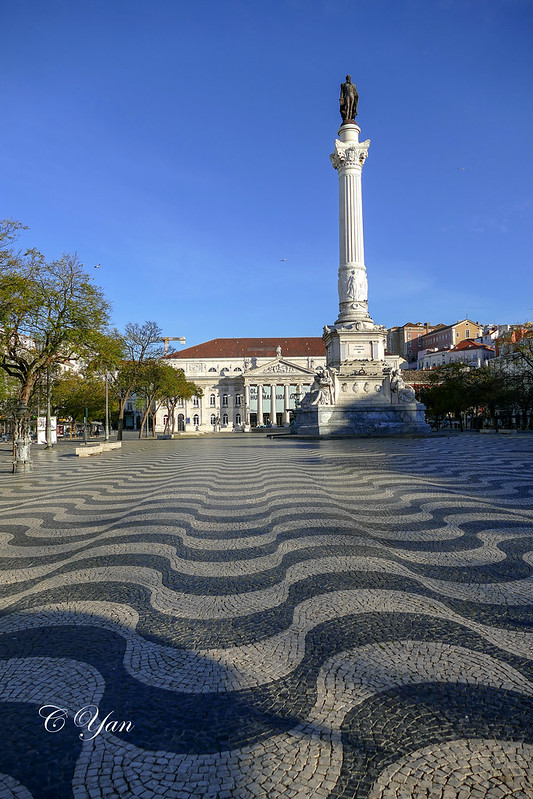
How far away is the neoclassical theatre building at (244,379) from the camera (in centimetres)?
9281

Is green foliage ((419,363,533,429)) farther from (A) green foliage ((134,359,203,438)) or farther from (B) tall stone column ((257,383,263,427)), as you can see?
(B) tall stone column ((257,383,263,427))

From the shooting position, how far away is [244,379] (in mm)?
93125

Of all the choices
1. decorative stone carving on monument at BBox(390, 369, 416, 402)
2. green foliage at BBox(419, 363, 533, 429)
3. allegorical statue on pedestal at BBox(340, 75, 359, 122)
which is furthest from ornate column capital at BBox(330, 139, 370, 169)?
green foliage at BBox(419, 363, 533, 429)

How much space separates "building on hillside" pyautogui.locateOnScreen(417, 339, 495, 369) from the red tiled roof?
70.4 ft

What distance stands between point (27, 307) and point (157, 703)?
17.5 meters

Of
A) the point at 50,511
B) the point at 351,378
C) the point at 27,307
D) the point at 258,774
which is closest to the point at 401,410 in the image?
the point at 351,378

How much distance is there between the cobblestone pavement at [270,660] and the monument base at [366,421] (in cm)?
2024

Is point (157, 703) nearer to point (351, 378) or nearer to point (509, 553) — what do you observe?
point (509, 553)

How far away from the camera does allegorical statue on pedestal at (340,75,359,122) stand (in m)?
32.1

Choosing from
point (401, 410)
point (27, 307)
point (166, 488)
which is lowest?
point (166, 488)

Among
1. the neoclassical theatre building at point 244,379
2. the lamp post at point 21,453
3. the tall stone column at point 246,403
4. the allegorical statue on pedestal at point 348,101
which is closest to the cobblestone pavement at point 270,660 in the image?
the lamp post at point 21,453

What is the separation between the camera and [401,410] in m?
27.1

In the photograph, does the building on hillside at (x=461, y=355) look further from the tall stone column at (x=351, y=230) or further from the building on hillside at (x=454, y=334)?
the tall stone column at (x=351, y=230)

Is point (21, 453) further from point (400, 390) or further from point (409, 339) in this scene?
point (409, 339)
